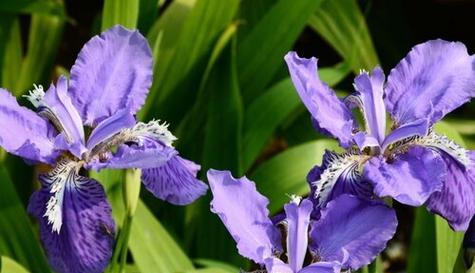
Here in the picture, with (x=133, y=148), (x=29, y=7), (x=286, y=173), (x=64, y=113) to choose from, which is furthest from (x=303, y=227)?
(x=29, y=7)

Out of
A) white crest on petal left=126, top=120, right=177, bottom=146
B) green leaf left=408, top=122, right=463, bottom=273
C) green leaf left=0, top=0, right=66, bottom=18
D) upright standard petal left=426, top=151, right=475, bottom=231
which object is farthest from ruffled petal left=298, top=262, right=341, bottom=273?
green leaf left=0, top=0, right=66, bottom=18

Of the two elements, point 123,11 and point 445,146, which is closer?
point 445,146

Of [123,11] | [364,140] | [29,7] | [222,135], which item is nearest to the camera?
[364,140]

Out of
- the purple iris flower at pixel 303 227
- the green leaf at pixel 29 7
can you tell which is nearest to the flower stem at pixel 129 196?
the purple iris flower at pixel 303 227

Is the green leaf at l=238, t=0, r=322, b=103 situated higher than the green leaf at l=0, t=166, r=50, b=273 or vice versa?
the green leaf at l=238, t=0, r=322, b=103

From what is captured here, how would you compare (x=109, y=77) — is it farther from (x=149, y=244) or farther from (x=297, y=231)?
(x=149, y=244)

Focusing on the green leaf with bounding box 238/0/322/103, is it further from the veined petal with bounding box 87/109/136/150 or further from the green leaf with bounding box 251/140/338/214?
the veined petal with bounding box 87/109/136/150
